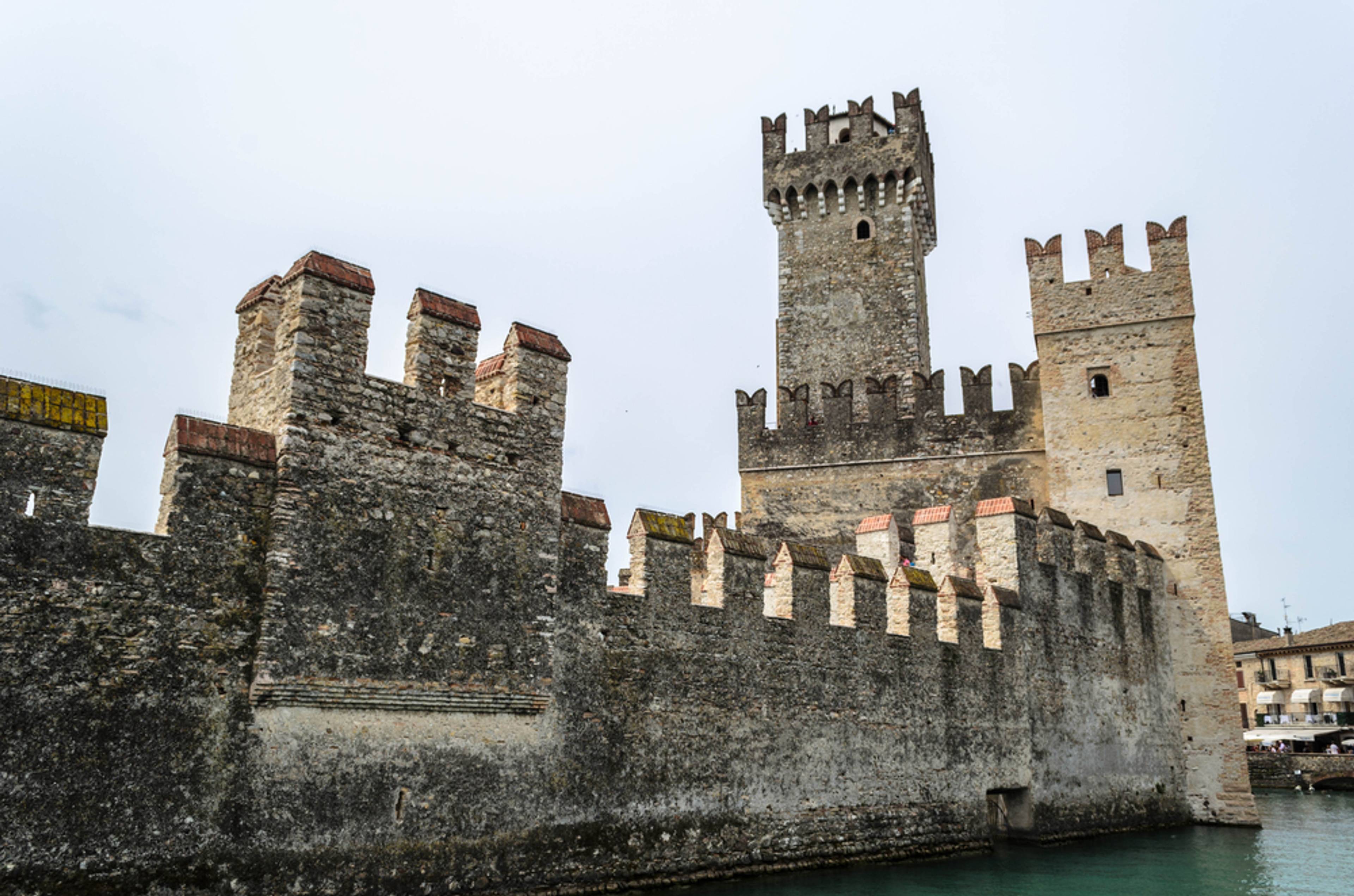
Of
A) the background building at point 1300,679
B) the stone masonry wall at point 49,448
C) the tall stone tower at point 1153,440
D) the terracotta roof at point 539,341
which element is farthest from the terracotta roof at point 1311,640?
the stone masonry wall at point 49,448

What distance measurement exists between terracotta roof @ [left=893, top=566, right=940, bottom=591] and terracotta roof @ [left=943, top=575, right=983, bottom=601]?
258 millimetres

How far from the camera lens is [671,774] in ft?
37.6

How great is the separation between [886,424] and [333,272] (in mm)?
15129

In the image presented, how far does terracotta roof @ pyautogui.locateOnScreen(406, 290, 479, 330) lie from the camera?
1023cm

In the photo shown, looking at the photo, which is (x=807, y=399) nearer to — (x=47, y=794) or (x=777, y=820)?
(x=777, y=820)

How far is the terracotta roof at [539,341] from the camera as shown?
36.0 ft

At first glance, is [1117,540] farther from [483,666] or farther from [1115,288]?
[483,666]

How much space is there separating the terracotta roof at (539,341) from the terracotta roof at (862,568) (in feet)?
15.7

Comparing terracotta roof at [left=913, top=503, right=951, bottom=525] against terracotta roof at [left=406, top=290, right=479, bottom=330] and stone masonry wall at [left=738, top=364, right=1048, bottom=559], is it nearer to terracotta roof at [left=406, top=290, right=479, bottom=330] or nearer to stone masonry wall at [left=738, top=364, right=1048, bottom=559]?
stone masonry wall at [left=738, top=364, right=1048, bottom=559]

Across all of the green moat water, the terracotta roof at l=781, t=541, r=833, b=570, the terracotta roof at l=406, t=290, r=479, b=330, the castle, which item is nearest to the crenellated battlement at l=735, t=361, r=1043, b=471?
the castle

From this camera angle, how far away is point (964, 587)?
15.5 m

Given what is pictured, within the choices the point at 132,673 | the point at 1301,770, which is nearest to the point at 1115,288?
the point at 132,673

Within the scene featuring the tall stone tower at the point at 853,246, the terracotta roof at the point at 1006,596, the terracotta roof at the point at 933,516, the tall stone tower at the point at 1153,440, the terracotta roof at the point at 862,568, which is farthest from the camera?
the tall stone tower at the point at 853,246

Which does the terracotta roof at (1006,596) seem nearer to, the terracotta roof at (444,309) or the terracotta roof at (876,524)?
the terracotta roof at (876,524)
